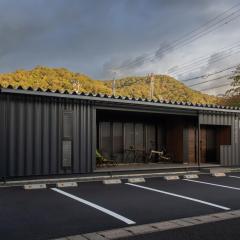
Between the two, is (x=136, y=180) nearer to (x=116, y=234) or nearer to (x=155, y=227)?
(x=155, y=227)

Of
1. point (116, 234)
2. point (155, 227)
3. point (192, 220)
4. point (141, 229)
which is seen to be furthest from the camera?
point (192, 220)

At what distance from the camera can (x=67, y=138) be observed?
13.1 m

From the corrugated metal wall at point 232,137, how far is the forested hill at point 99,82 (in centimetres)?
2855

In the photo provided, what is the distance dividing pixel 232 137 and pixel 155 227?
12.2m

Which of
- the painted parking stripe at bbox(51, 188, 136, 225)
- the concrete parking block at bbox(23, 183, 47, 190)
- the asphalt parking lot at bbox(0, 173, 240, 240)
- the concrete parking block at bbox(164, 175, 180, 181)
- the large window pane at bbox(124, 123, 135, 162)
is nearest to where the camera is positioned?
the asphalt parking lot at bbox(0, 173, 240, 240)

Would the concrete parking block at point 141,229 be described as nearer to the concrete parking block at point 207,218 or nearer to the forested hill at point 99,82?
the concrete parking block at point 207,218

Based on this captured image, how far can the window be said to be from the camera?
1295cm

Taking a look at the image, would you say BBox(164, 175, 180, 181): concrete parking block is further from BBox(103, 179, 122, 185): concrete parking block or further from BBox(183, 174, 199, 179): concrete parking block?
BBox(103, 179, 122, 185): concrete parking block

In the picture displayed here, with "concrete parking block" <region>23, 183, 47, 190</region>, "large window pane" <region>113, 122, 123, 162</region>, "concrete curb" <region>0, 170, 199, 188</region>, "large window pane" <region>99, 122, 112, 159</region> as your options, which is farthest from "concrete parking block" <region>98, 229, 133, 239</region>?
"large window pane" <region>113, 122, 123, 162</region>

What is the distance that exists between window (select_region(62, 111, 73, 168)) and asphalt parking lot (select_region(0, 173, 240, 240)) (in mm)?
1086

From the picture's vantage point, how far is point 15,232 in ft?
21.2

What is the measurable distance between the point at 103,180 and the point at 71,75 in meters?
44.1

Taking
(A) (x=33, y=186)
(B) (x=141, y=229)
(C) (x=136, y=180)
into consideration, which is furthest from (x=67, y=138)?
(B) (x=141, y=229)

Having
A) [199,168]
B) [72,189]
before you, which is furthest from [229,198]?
[199,168]
